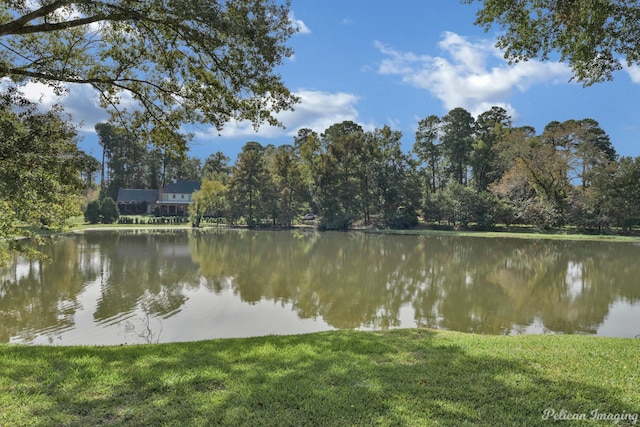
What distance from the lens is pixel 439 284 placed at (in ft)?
45.9

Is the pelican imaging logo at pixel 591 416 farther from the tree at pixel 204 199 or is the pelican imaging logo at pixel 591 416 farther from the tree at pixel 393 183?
the tree at pixel 204 199

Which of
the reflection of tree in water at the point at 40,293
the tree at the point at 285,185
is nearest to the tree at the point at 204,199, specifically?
the tree at the point at 285,185

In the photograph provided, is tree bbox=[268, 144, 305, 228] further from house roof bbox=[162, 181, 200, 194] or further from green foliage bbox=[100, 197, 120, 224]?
green foliage bbox=[100, 197, 120, 224]

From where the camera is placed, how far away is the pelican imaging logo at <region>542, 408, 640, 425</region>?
3.25m

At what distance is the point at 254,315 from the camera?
9.95m

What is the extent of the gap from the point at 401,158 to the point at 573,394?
145 feet

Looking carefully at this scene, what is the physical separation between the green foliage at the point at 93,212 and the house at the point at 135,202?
50.3 ft

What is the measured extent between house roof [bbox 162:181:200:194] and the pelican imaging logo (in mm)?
62382

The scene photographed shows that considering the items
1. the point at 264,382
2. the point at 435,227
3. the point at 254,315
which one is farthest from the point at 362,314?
the point at 435,227

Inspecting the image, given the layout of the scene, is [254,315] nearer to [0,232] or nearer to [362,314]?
[362,314]

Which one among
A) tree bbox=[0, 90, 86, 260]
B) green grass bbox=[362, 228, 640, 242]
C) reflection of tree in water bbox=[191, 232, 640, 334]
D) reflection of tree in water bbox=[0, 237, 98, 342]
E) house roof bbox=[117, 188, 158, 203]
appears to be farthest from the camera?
house roof bbox=[117, 188, 158, 203]

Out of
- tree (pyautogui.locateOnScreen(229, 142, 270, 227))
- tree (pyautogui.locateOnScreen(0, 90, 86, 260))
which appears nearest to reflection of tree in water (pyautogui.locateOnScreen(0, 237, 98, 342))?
tree (pyautogui.locateOnScreen(0, 90, 86, 260))

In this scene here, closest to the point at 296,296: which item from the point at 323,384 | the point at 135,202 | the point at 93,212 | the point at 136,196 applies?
the point at 323,384

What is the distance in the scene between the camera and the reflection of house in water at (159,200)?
199 ft
